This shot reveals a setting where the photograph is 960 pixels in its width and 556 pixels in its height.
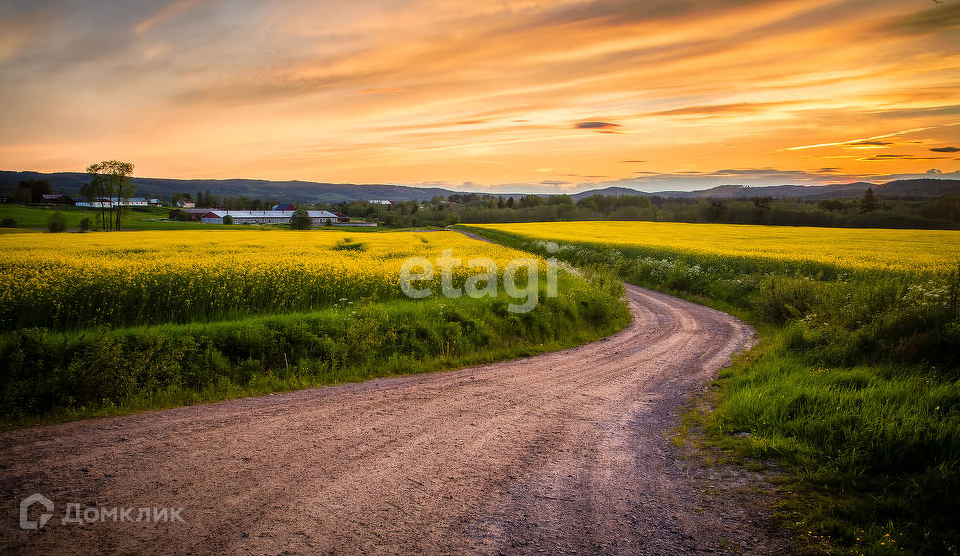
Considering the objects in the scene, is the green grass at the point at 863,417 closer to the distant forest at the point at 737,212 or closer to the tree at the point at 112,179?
the distant forest at the point at 737,212

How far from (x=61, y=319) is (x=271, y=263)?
690 centimetres

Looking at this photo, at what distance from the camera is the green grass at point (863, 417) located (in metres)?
4.34

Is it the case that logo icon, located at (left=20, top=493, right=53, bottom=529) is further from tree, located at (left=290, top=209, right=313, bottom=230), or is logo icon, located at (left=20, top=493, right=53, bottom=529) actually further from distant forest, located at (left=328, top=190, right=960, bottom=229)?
tree, located at (left=290, top=209, right=313, bottom=230)

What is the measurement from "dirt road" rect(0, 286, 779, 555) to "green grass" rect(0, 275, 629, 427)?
90 centimetres

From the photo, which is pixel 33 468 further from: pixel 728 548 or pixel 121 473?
Answer: pixel 728 548

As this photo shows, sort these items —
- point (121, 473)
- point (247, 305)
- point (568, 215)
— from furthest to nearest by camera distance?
point (568, 215) → point (247, 305) → point (121, 473)

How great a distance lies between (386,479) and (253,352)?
579cm

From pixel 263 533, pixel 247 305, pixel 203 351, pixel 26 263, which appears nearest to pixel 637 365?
pixel 263 533

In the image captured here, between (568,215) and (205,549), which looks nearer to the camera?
(205,549)

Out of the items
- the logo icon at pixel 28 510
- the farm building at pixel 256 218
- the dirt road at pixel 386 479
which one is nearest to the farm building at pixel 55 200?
the farm building at pixel 256 218

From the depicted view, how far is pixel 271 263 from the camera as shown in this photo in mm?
16875

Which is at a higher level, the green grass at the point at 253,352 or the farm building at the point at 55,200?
the farm building at the point at 55,200

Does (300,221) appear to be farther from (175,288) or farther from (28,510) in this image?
(28,510)

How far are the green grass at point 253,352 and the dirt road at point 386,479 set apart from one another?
0.90 m
